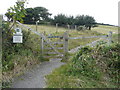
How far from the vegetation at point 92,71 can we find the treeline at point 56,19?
2122 cm

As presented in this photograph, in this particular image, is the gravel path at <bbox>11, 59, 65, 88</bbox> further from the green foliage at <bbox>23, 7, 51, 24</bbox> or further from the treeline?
the green foliage at <bbox>23, 7, 51, 24</bbox>

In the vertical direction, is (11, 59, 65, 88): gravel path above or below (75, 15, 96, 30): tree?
below

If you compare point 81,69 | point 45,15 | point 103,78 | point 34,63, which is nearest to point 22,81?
point 34,63

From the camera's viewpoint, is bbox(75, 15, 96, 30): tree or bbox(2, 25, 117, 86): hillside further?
bbox(75, 15, 96, 30): tree

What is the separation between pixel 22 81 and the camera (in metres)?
4.36

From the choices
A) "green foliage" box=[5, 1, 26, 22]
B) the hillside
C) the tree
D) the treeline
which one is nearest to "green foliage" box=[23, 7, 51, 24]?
the treeline

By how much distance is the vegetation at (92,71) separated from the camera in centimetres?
423

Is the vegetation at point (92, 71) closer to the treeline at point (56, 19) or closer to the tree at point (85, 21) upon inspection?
the treeline at point (56, 19)

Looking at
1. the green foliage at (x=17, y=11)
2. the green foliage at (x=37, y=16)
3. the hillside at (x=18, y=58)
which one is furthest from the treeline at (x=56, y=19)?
the green foliage at (x=17, y=11)

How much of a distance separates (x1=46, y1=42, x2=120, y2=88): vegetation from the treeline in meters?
21.2

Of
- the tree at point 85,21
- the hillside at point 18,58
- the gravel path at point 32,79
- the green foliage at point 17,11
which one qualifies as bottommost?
the gravel path at point 32,79

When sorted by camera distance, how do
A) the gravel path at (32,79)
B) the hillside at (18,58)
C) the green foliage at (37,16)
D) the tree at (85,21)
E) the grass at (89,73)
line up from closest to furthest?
the gravel path at (32,79) → the grass at (89,73) → the hillside at (18,58) → the green foliage at (37,16) → the tree at (85,21)

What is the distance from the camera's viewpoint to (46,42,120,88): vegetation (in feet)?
13.9

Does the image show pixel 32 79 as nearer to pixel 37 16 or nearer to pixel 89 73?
pixel 89 73
